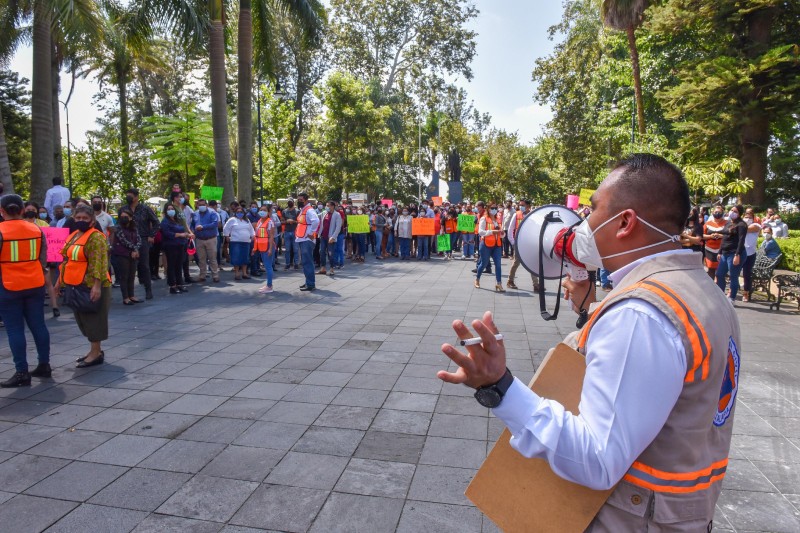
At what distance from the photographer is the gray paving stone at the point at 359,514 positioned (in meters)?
2.96

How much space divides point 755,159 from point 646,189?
20.6 metres

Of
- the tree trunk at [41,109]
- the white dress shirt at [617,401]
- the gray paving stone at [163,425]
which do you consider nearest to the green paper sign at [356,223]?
the tree trunk at [41,109]

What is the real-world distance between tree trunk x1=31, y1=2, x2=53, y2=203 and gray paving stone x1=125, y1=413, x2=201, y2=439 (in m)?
12.7

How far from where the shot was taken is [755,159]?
1831 centimetres

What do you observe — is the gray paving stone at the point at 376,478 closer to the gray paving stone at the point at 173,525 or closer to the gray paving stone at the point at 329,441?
the gray paving stone at the point at 329,441

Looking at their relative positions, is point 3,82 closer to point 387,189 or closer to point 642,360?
point 387,189

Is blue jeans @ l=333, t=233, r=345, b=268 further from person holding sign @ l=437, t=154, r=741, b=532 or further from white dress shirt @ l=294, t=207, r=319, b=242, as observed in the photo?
person holding sign @ l=437, t=154, r=741, b=532

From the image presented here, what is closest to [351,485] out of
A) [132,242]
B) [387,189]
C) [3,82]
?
[132,242]

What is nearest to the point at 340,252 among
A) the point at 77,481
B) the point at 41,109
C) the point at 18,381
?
the point at 41,109

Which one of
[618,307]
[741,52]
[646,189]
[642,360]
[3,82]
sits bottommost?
[642,360]

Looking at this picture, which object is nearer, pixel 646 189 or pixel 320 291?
pixel 646 189

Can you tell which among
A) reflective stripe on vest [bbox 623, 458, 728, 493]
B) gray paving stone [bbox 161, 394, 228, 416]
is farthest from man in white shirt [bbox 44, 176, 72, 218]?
reflective stripe on vest [bbox 623, 458, 728, 493]

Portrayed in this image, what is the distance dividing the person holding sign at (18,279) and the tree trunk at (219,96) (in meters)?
10.6

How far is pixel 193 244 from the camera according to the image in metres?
13.6
